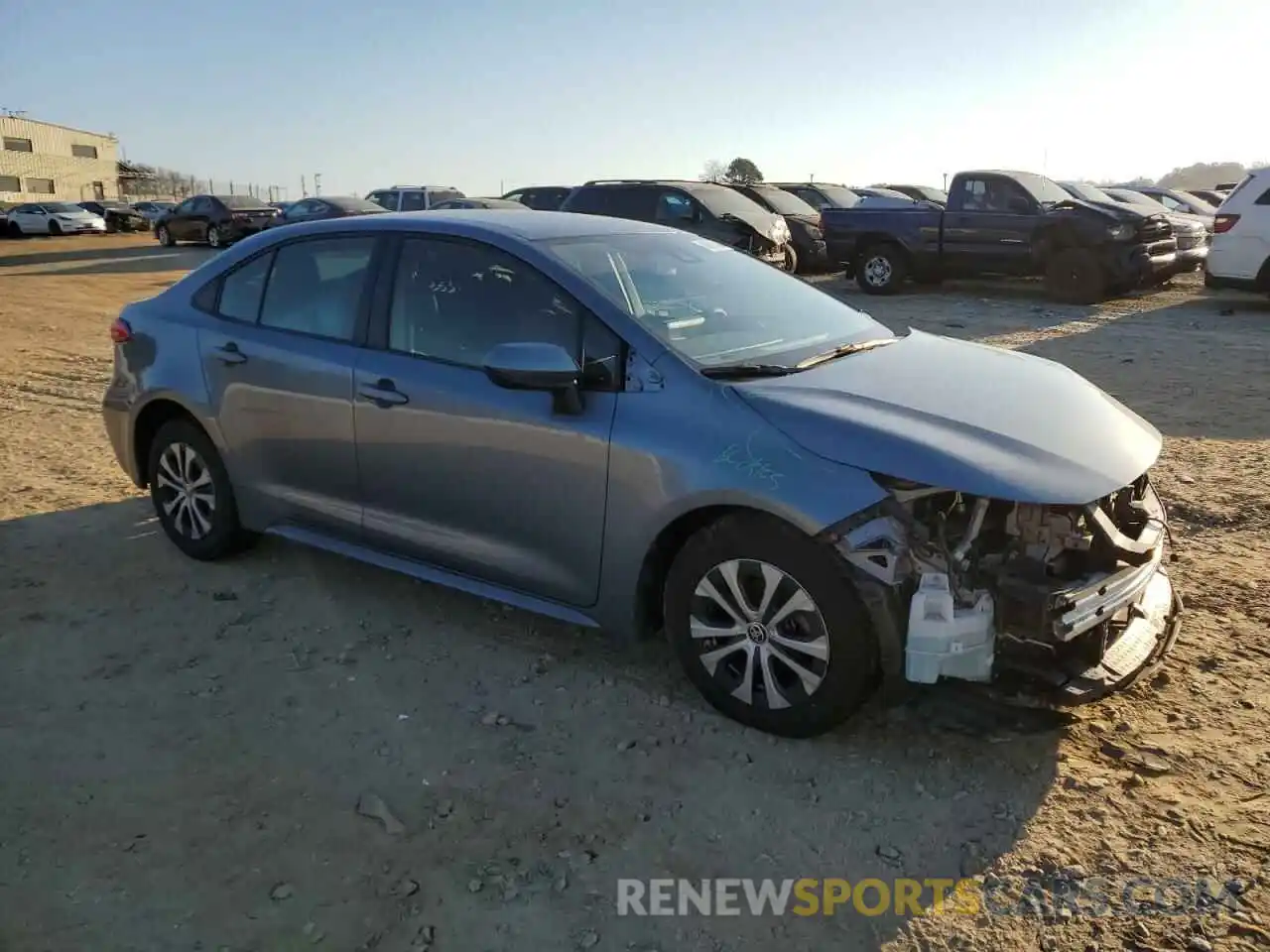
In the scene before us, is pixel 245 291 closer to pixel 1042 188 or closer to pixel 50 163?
pixel 1042 188

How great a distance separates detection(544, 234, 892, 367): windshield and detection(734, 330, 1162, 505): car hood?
27 cm

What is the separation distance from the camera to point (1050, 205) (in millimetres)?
14812

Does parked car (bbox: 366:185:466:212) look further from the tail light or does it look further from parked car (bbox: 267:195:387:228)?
the tail light

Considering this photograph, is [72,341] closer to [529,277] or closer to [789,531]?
[529,277]

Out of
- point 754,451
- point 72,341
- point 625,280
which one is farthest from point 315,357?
point 72,341

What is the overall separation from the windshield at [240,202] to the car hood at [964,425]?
28245 mm

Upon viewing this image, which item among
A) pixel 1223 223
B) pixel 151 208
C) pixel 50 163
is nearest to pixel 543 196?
pixel 1223 223

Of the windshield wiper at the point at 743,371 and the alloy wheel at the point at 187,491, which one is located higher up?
the windshield wiper at the point at 743,371

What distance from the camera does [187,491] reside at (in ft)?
16.3

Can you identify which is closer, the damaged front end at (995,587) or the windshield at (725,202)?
the damaged front end at (995,587)

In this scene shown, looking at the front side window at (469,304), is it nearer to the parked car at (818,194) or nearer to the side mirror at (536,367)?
the side mirror at (536,367)

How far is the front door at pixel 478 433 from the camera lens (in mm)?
3600

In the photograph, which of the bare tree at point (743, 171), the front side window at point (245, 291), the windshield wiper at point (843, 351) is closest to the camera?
the windshield wiper at point (843, 351)

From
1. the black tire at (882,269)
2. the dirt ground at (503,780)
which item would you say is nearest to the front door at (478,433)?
the dirt ground at (503,780)
